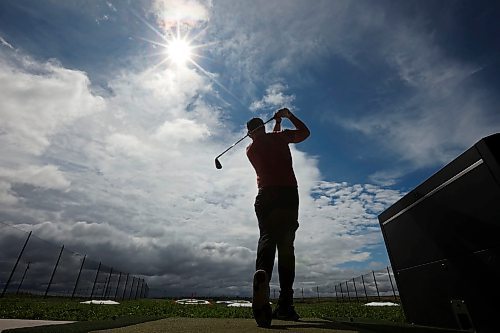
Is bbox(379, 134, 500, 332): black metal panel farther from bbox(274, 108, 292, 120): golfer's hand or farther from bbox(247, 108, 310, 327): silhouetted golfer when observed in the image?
bbox(274, 108, 292, 120): golfer's hand

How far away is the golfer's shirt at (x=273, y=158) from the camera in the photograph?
3285 millimetres

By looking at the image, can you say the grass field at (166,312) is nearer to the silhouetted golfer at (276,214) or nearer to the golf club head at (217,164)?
the silhouetted golfer at (276,214)

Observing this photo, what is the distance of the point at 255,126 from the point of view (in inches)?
154

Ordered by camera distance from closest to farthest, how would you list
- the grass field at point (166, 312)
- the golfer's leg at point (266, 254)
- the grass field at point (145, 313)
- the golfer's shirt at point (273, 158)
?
the golfer's leg at point (266, 254) → the golfer's shirt at point (273, 158) → the grass field at point (145, 313) → the grass field at point (166, 312)

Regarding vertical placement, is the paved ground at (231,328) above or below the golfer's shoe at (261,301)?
below

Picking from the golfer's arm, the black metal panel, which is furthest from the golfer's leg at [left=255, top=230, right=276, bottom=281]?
the golfer's arm

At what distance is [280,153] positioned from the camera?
3486 millimetres

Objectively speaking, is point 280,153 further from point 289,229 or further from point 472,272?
point 472,272

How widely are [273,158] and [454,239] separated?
1983 millimetres

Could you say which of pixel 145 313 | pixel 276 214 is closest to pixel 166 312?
pixel 145 313

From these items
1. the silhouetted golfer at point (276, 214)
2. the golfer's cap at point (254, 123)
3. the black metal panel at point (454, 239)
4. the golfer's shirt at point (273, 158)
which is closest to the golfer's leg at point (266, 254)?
the silhouetted golfer at point (276, 214)

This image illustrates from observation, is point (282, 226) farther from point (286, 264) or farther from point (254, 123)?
point (254, 123)

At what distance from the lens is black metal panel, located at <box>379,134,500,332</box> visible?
62.1 inches

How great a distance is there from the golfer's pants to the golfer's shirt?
0.12 m
